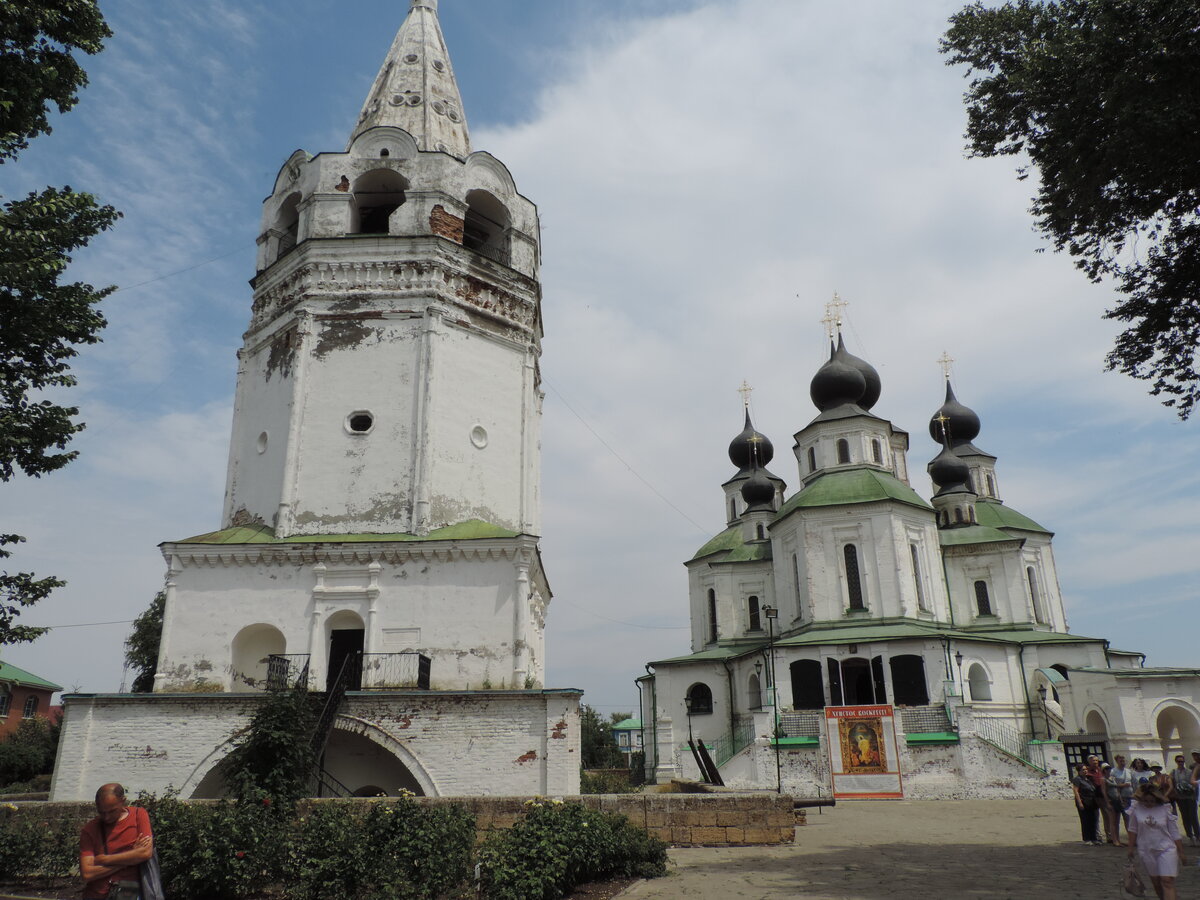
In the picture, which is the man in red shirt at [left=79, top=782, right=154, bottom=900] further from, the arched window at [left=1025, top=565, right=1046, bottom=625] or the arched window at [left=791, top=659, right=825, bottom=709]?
the arched window at [left=1025, top=565, right=1046, bottom=625]

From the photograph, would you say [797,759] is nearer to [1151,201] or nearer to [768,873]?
[768,873]

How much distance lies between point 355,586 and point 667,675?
2141cm

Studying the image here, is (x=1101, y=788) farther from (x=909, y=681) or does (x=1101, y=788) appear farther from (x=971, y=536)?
(x=971, y=536)

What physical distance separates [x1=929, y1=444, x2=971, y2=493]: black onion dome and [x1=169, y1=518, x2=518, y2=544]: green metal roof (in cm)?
2815

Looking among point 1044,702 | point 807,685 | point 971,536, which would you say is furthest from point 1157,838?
point 971,536

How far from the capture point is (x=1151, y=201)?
1120 centimetres

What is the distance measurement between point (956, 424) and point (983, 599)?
1188cm

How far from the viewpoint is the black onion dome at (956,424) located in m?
44.9

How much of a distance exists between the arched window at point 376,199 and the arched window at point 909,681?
69.7 feet

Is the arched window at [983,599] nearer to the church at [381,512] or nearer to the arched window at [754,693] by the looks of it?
the arched window at [754,693]

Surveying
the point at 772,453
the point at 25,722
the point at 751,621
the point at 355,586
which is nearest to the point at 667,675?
the point at 751,621

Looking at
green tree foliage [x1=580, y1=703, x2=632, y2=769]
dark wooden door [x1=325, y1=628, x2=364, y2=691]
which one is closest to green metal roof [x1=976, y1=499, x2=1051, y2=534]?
green tree foliage [x1=580, y1=703, x2=632, y2=769]

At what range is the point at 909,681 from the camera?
28.8 m

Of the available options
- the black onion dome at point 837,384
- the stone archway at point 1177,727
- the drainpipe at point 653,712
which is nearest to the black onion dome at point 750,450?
the black onion dome at point 837,384
